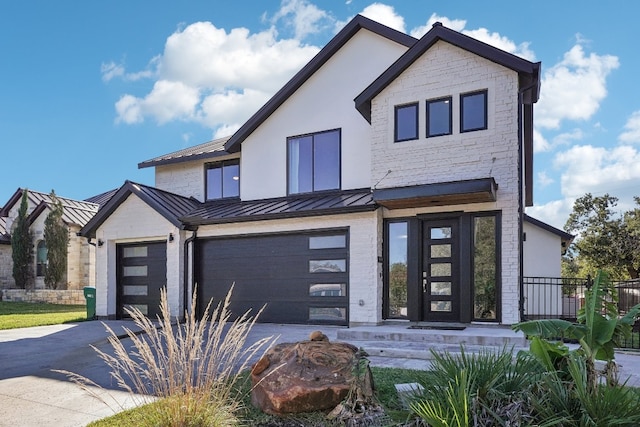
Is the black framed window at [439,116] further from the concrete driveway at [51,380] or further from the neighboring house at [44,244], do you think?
the neighboring house at [44,244]

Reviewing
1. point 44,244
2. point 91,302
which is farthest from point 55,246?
point 91,302

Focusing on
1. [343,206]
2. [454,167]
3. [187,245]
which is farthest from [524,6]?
[187,245]

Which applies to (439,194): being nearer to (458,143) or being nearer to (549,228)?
(458,143)

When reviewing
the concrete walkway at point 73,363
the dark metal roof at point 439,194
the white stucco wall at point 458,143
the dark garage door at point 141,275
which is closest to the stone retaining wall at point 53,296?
the dark garage door at point 141,275

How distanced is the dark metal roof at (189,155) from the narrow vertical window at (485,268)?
860 centimetres

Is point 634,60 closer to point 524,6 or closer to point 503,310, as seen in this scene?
point 524,6

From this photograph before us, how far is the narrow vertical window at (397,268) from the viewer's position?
36.0 feet

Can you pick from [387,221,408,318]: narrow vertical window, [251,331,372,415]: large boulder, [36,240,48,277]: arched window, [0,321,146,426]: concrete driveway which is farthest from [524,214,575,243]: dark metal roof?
[36,240,48,277]: arched window

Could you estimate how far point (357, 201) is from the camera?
1146cm

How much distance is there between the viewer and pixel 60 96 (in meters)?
15.3

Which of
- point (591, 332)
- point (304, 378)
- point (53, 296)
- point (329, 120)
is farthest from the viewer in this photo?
point (53, 296)

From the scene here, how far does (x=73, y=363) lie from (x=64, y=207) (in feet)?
58.3

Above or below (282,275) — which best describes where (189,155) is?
above

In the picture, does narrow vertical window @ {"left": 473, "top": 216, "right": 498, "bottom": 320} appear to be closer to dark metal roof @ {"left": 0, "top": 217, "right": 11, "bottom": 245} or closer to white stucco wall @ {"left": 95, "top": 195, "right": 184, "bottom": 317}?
white stucco wall @ {"left": 95, "top": 195, "right": 184, "bottom": 317}
